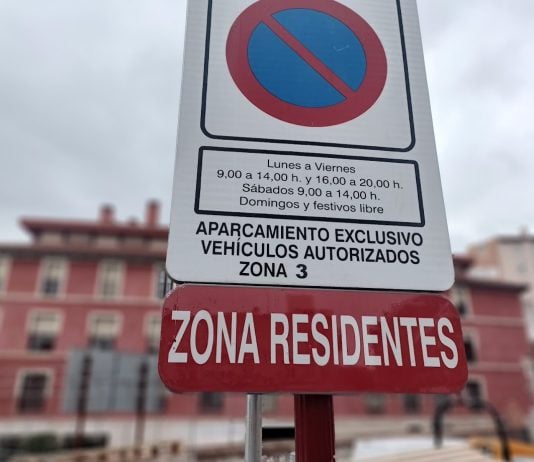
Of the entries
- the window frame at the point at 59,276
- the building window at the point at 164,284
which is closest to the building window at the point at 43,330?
the window frame at the point at 59,276

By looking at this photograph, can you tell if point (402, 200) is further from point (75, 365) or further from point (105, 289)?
point (105, 289)

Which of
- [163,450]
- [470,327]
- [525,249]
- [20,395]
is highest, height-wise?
[525,249]

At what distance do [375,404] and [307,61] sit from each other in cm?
2712

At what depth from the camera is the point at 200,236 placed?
1.32 m

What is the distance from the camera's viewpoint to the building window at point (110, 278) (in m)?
25.7

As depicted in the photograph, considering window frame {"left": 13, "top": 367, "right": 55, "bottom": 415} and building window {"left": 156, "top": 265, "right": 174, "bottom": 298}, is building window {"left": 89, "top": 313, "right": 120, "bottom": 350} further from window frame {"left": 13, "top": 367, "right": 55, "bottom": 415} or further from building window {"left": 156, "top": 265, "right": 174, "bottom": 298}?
building window {"left": 156, "top": 265, "right": 174, "bottom": 298}

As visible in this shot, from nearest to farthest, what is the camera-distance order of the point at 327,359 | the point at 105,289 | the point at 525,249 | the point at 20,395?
the point at 327,359
the point at 20,395
the point at 105,289
the point at 525,249

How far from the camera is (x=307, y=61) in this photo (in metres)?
1.64

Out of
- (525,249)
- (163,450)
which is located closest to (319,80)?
(163,450)

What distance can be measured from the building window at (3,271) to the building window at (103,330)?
5018 millimetres

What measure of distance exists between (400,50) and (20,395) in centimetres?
2647

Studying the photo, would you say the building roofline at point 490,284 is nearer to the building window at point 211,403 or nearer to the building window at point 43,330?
the building window at point 211,403

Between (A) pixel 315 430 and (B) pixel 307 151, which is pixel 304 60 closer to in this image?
(B) pixel 307 151

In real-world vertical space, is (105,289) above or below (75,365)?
above
